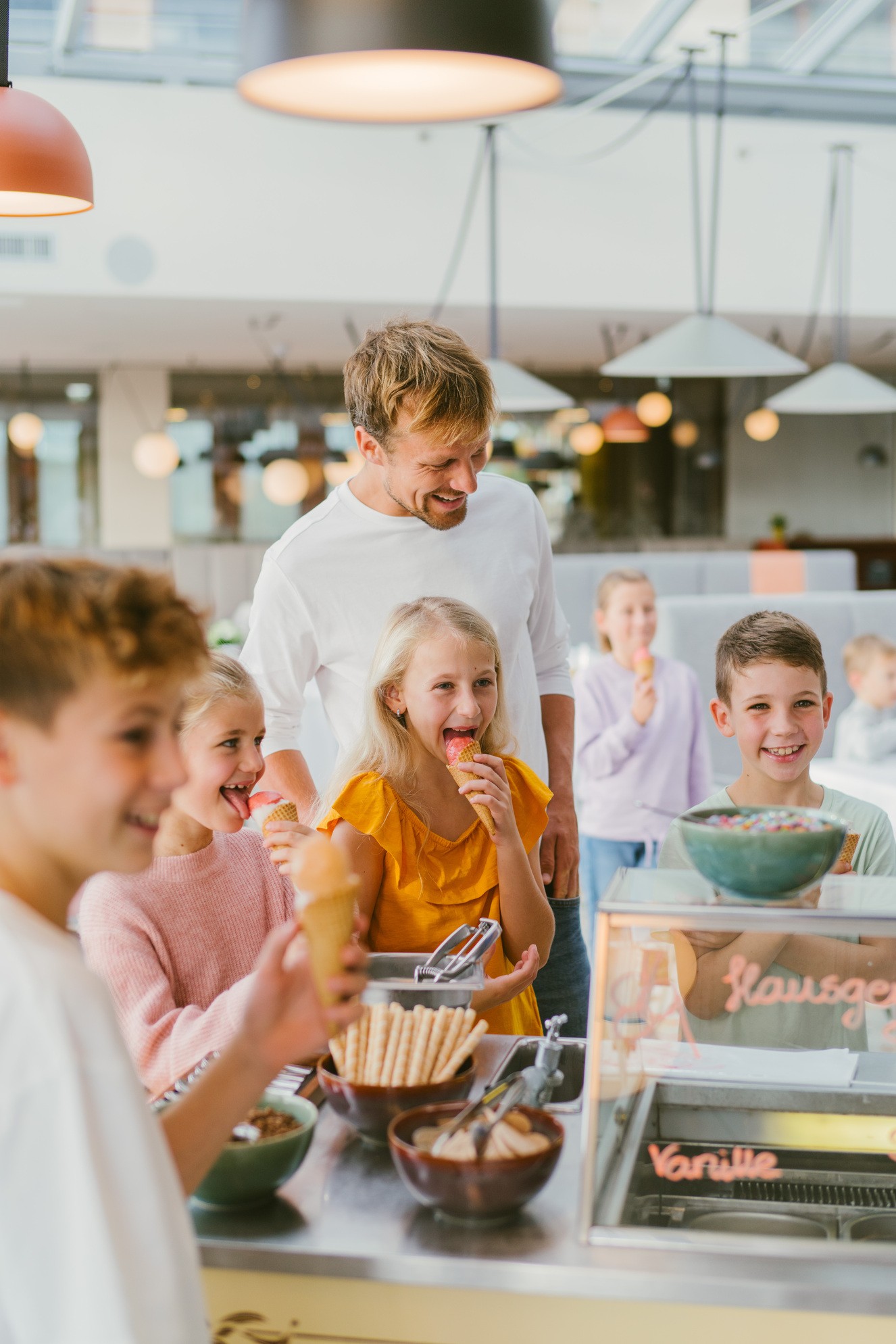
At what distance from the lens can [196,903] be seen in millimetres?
1895

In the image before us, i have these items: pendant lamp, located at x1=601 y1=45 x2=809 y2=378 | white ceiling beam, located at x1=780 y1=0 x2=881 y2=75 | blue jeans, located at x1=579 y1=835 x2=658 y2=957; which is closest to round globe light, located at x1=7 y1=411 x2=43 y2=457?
white ceiling beam, located at x1=780 y1=0 x2=881 y2=75

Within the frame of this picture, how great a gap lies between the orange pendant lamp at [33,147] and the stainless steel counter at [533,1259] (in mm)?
1940

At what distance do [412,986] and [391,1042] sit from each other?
0.25ft

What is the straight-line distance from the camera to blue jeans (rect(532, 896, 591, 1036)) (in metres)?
2.45

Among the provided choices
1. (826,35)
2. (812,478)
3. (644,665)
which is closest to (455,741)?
(644,665)

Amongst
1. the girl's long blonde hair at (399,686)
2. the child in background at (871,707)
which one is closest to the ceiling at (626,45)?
the child in background at (871,707)

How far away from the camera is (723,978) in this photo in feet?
4.72

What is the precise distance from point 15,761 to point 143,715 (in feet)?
0.36

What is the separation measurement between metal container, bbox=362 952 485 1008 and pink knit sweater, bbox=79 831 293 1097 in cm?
17

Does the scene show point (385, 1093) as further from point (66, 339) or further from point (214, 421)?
point (214, 421)

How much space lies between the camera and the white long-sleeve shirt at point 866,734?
4.82 meters

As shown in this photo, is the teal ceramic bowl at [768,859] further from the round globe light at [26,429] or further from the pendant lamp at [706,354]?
the round globe light at [26,429]

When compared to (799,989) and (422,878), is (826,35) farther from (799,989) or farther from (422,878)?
(799,989)

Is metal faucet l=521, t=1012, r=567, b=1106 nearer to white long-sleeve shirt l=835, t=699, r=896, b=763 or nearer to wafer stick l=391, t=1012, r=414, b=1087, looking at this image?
wafer stick l=391, t=1012, r=414, b=1087
